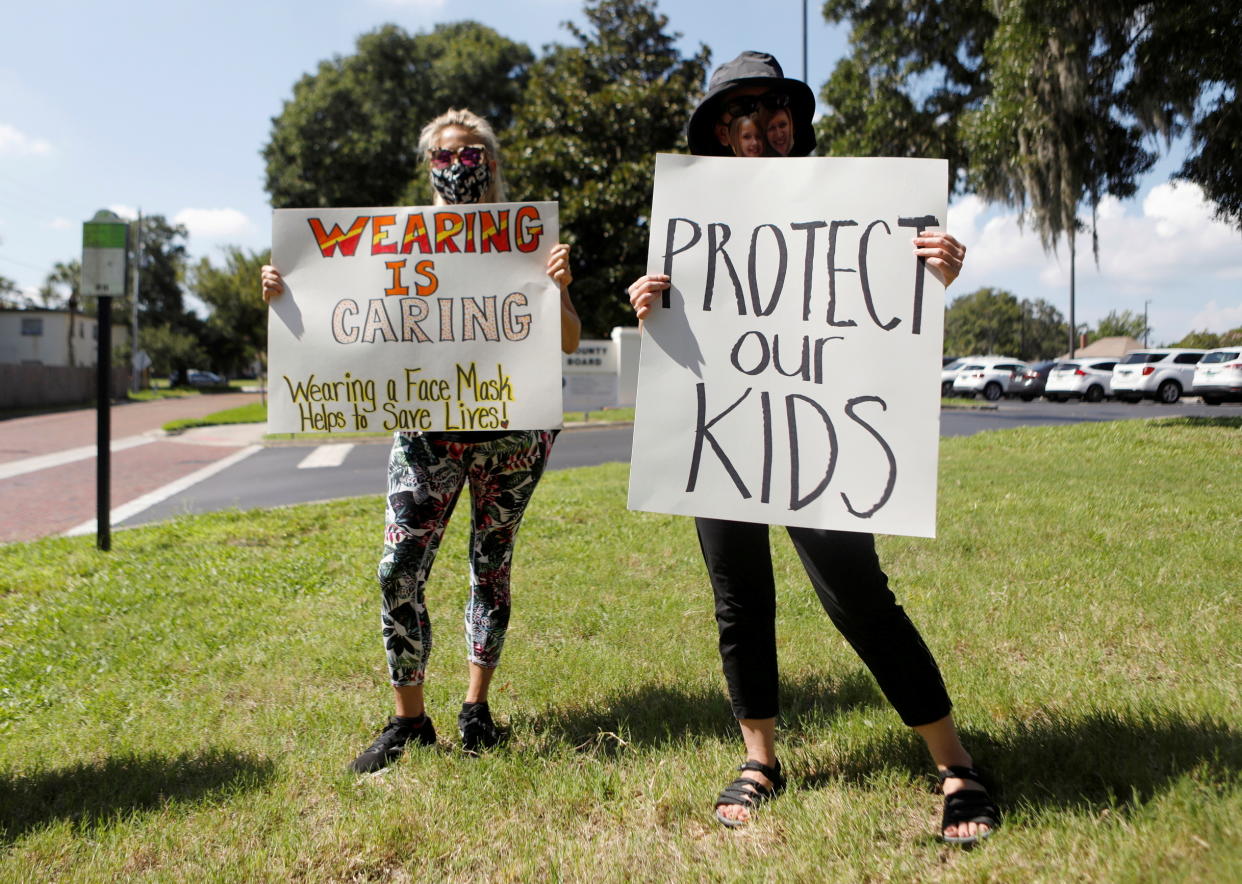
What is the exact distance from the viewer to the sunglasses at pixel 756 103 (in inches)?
92.7

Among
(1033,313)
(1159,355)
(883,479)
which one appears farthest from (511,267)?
(1033,313)

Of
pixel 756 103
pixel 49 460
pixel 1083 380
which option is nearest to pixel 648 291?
pixel 756 103

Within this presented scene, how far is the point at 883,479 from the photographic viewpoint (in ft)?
7.04

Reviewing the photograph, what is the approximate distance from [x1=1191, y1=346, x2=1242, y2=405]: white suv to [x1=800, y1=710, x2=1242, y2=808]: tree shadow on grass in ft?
82.2

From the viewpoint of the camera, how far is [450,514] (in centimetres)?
268

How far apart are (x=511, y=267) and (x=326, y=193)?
30003 millimetres

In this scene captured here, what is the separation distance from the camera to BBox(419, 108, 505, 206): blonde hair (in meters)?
2.79

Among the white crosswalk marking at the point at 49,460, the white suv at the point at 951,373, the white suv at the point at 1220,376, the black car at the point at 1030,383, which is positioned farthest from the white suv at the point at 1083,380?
the white crosswalk marking at the point at 49,460

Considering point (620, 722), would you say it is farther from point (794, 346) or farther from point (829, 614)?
point (794, 346)

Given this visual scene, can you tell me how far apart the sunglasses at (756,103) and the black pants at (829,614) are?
1103 mm

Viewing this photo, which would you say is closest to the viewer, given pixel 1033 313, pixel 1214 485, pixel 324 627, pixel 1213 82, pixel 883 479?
pixel 883 479

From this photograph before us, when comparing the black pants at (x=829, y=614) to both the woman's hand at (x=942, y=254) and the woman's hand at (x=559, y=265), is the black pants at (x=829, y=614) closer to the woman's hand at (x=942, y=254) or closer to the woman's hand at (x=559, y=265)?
the woman's hand at (x=942, y=254)

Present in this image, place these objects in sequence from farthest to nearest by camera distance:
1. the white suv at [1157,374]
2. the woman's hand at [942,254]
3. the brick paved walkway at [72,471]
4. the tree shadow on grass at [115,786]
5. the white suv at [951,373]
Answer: the white suv at [951,373], the white suv at [1157,374], the brick paved walkway at [72,471], the tree shadow on grass at [115,786], the woman's hand at [942,254]

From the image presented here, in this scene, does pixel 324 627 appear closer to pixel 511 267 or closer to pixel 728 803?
pixel 511 267
